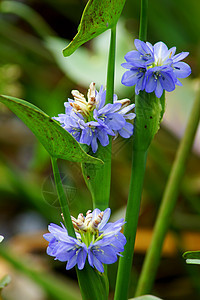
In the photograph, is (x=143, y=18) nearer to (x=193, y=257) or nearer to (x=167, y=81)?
(x=167, y=81)

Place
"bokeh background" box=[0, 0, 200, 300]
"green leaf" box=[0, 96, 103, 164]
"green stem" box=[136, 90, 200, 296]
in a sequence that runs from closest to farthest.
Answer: "green leaf" box=[0, 96, 103, 164], "green stem" box=[136, 90, 200, 296], "bokeh background" box=[0, 0, 200, 300]

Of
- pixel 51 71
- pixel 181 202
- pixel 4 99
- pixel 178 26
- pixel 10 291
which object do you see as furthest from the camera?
pixel 51 71

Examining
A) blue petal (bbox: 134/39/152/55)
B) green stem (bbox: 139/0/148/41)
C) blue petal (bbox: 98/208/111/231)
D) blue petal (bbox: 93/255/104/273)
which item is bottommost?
blue petal (bbox: 93/255/104/273)

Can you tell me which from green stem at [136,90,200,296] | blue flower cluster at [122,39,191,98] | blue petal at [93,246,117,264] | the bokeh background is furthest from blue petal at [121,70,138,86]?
the bokeh background

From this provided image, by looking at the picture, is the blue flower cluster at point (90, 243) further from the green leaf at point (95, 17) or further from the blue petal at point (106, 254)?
the green leaf at point (95, 17)

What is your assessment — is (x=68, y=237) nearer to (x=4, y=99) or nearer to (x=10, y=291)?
(x=4, y=99)

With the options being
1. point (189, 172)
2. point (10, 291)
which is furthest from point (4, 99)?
point (189, 172)

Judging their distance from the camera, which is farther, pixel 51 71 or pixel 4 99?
pixel 51 71

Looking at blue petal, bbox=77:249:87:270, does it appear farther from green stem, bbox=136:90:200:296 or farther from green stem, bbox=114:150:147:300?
green stem, bbox=136:90:200:296
